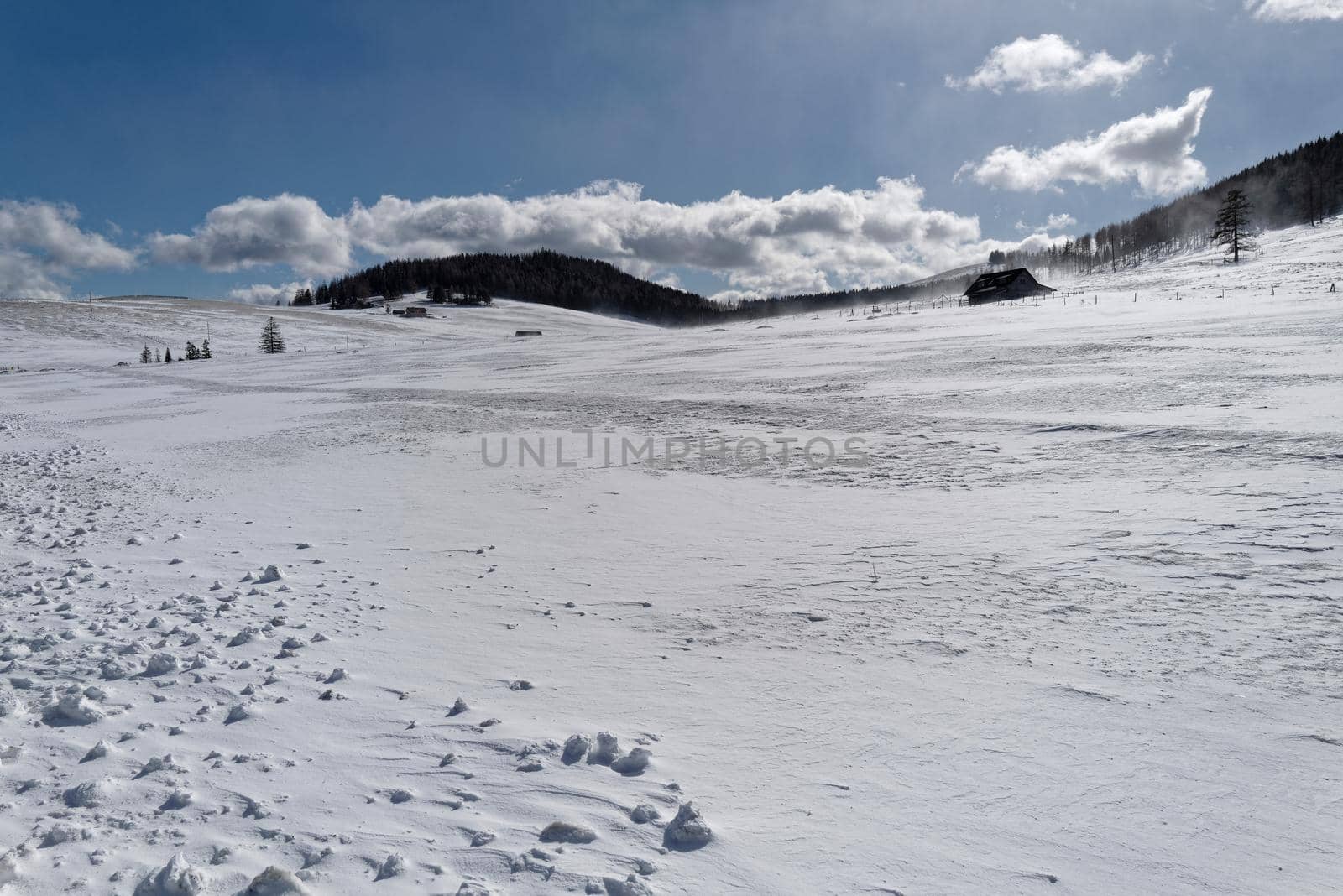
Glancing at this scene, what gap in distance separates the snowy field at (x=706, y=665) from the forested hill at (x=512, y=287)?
14616 cm

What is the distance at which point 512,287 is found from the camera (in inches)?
6540

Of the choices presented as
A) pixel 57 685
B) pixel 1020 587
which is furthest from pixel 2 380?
pixel 1020 587

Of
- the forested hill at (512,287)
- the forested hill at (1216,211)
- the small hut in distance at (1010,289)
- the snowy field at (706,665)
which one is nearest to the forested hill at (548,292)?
the forested hill at (512,287)

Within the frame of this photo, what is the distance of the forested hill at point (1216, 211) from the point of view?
4528 inches

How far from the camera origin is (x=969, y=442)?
38.4ft

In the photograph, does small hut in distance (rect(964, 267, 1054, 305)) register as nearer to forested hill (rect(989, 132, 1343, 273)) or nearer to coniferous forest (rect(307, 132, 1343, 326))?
coniferous forest (rect(307, 132, 1343, 326))

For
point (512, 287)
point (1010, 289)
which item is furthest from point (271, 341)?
point (512, 287)

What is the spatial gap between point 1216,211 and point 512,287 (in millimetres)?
150287

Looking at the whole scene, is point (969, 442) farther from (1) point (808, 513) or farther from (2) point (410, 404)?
→ (2) point (410, 404)

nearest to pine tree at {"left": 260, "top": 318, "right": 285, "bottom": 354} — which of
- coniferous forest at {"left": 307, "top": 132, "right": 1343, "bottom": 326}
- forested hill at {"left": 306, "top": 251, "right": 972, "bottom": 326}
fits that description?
coniferous forest at {"left": 307, "top": 132, "right": 1343, "bottom": 326}

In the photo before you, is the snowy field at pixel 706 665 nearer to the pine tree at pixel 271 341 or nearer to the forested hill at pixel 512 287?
the pine tree at pixel 271 341

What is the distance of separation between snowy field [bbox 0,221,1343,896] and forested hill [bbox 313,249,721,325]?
146 m

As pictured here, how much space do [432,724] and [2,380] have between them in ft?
163

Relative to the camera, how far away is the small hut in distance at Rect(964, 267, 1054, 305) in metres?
60.9
